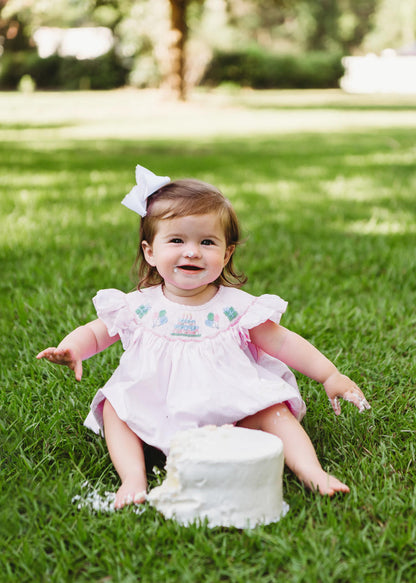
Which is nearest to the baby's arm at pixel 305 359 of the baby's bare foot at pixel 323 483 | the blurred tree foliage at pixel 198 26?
the baby's bare foot at pixel 323 483

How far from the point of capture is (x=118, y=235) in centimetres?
425

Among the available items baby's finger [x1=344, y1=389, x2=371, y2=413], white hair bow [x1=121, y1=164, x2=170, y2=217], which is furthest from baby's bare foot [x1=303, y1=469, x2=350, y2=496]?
white hair bow [x1=121, y1=164, x2=170, y2=217]

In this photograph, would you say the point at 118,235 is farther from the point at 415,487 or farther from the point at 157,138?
the point at 157,138

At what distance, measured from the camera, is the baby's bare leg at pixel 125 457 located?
1.70 m

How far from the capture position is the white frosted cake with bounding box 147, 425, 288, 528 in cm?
157

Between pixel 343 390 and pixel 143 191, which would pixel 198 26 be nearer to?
pixel 143 191

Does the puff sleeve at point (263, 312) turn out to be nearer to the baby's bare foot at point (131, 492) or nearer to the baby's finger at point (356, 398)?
the baby's finger at point (356, 398)

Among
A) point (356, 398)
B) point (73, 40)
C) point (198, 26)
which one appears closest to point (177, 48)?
point (198, 26)

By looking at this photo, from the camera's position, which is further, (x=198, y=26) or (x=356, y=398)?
(x=198, y=26)

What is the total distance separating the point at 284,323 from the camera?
288 cm

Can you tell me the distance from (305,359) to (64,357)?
67 cm

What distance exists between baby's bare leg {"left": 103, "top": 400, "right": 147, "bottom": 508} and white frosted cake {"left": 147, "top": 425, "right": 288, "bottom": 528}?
0.09 metres

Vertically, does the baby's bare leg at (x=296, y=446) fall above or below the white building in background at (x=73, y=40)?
above

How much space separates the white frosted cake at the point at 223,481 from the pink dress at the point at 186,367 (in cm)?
19
